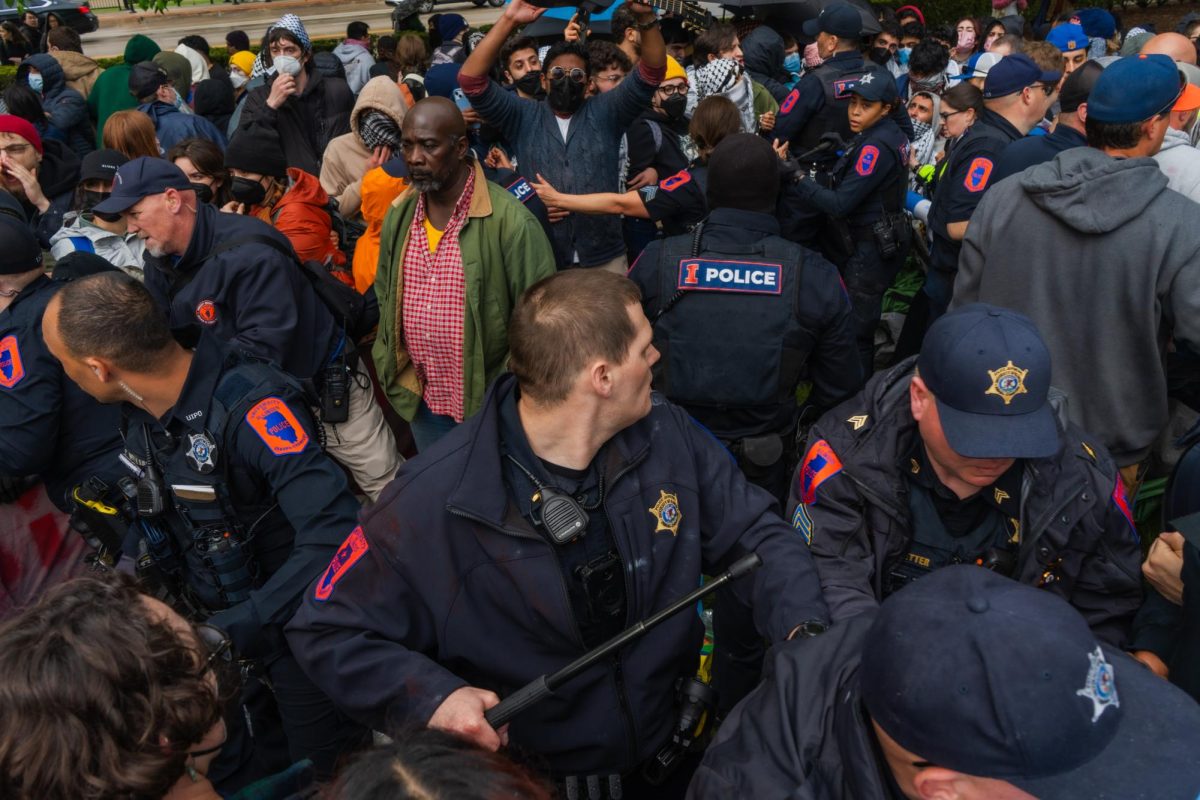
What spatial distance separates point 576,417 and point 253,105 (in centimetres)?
583

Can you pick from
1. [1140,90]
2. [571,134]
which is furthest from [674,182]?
[1140,90]

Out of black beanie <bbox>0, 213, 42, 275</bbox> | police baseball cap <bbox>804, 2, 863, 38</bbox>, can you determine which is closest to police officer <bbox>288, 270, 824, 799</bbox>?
black beanie <bbox>0, 213, 42, 275</bbox>

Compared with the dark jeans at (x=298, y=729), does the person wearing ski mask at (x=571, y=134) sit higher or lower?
higher

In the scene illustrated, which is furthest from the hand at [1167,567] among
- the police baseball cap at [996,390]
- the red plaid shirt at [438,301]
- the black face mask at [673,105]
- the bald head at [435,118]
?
the black face mask at [673,105]

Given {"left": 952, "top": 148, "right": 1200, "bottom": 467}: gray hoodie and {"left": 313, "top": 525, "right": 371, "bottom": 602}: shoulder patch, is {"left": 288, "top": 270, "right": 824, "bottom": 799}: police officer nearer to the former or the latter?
{"left": 313, "top": 525, "right": 371, "bottom": 602}: shoulder patch

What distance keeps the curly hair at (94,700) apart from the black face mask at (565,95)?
3925 millimetres

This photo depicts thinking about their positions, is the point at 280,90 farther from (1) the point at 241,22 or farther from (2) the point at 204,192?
(1) the point at 241,22

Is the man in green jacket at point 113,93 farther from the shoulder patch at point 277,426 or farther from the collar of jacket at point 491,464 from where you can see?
the collar of jacket at point 491,464

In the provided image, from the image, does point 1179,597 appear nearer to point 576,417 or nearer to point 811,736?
point 811,736

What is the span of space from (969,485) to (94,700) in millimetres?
2081

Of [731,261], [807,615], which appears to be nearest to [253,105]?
[731,261]

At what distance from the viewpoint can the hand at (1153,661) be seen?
7.43 feet

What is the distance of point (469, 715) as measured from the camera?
197 centimetres

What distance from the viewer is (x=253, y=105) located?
6.86 metres
